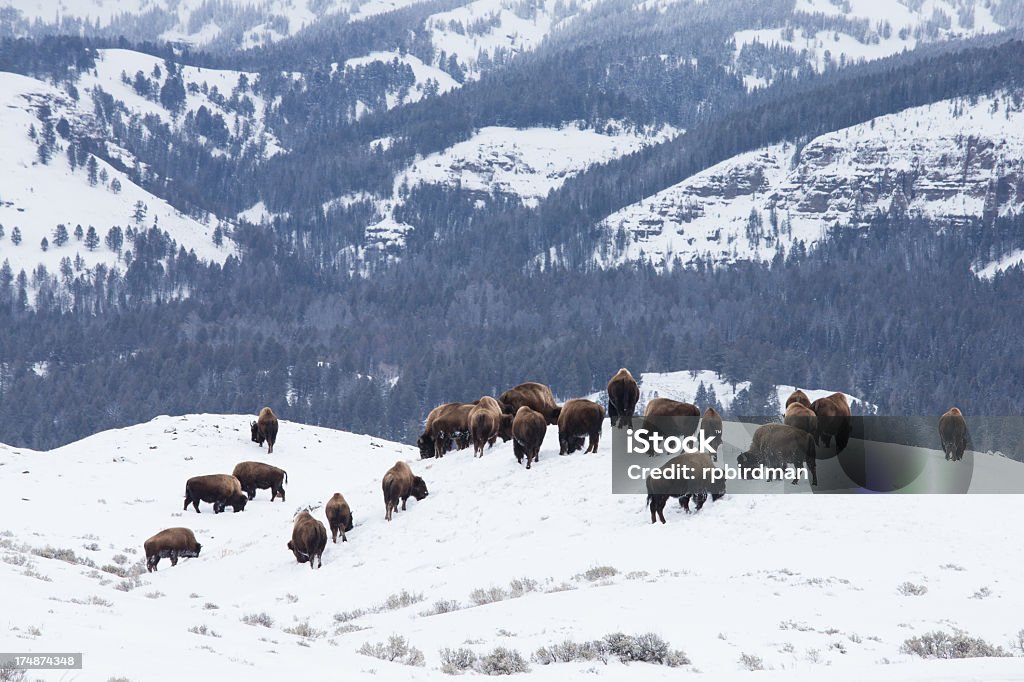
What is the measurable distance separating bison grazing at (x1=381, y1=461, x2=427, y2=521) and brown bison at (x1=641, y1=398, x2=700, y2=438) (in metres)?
6.24

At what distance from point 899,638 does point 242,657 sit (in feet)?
29.3

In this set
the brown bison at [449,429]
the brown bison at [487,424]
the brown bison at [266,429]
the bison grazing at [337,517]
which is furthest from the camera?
the brown bison at [266,429]

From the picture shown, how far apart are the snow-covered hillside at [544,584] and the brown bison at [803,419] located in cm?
359

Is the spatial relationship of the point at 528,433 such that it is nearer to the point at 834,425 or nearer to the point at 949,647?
the point at 834,425

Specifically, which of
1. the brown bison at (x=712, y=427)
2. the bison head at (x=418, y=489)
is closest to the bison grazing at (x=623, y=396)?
the brown bison at (x=712, y=427)

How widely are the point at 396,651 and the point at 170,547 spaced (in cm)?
1510

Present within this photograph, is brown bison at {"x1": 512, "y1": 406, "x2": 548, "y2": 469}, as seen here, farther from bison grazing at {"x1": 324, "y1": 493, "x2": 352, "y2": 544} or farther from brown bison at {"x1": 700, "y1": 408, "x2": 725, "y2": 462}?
bison grazing at {"x1": 324, "y1": 493, "x2": 352, "y2": 544}

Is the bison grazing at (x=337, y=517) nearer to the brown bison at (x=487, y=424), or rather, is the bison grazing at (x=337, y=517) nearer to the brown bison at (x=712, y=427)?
the brown bison at (x=487, y=424)

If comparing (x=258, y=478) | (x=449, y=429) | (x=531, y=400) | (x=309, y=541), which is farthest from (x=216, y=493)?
(x=309, y=541)

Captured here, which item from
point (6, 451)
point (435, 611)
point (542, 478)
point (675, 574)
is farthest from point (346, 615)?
point (6, 451)

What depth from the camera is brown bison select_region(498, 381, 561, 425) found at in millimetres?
32250

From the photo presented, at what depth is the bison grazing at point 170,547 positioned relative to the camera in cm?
2827

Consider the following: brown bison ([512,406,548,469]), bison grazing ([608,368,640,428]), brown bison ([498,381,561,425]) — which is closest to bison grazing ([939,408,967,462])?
bison grazing ([608,368,640,428])

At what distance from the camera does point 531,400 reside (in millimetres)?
32531
